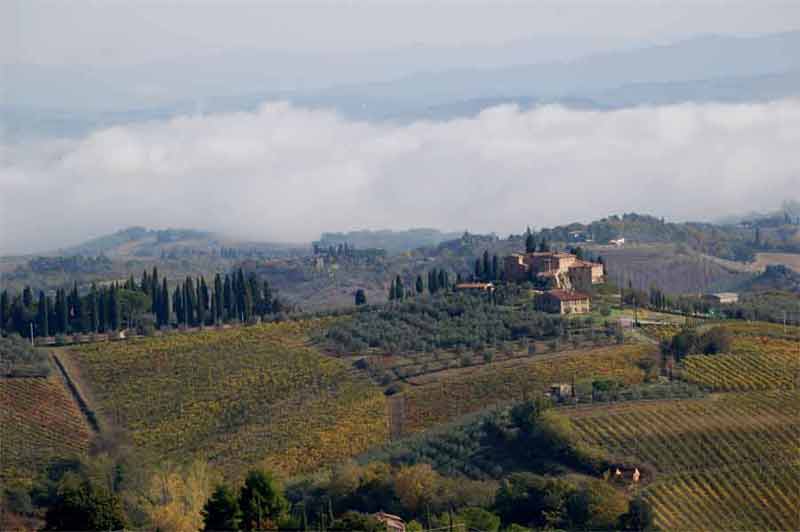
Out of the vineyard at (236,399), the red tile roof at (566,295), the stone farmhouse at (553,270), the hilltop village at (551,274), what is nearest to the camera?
the vineyard at (236,399)

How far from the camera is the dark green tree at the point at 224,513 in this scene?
29.2 m

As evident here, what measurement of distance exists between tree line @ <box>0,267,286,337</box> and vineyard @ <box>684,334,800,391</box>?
22936mm

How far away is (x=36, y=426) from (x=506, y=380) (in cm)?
1563

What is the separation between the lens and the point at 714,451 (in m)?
37.0

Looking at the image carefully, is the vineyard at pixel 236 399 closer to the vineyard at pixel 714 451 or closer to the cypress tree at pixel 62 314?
the cypress tree at pixel 62 314

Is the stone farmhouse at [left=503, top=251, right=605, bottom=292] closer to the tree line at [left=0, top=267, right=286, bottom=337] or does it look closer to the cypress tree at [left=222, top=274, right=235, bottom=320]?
the tree line at [left=0, top=267, right=286, bottom=337]

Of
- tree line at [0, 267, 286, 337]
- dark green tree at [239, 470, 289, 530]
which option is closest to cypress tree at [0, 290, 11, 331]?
tree line at [0, 267, 286, 337]

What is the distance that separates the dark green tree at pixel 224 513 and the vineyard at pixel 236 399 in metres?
10.8

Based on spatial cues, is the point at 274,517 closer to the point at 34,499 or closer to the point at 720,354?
the point at 34,499

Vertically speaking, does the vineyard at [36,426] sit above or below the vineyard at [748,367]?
below

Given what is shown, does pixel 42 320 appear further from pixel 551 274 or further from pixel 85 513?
pixel 85 513

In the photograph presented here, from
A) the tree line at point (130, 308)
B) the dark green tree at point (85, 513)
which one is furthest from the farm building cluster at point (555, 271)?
the dark green tree at point (85, 513)

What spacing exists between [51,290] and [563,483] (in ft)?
268

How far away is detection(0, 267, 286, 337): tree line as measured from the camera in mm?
58188
